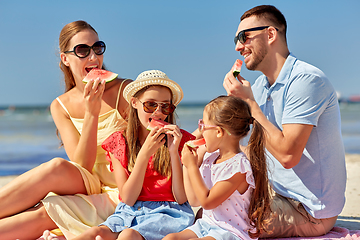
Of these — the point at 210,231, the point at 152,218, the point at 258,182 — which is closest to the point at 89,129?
the point at 152,218

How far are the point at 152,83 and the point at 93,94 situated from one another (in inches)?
28.4

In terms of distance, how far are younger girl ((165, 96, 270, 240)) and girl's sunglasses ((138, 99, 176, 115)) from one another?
1.71 ft

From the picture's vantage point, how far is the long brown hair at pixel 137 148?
12.0ft

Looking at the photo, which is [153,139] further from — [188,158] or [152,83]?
[152,83]

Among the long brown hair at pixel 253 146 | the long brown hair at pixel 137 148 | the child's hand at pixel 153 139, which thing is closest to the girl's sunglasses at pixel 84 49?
the long brown hair at pixel 137 148

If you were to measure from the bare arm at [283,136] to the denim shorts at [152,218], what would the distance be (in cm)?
106

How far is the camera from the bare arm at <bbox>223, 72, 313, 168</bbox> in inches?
138

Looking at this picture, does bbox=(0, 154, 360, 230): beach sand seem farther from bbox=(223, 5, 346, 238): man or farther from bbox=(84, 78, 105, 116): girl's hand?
bbox=(84, 78, 105, 116): girl's hand

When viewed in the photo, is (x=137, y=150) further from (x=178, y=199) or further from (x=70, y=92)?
(x=70, y=92)

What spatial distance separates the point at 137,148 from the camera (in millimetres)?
3764

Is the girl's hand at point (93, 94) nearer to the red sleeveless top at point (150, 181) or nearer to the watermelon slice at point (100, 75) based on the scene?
the watermelon slice at point (100, 75)

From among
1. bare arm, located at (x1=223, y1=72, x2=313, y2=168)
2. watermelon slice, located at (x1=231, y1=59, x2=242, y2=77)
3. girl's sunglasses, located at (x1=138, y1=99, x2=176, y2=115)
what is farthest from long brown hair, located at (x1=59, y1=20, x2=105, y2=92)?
bare arm, located at (x1=223, y1=72, x2=313, y2=168)

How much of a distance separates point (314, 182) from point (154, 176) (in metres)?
1.63

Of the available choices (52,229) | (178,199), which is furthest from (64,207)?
(178,199)
